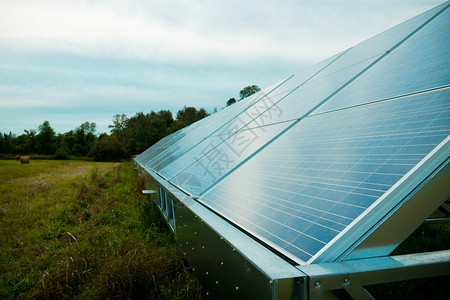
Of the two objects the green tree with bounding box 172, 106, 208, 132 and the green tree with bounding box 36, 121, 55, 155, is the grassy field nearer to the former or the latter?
the green tree with bounding box 172, 106, 208, 132

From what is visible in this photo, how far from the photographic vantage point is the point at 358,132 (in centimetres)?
194

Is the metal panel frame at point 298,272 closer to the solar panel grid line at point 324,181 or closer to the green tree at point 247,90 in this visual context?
the solar panel grid line at point 324,181

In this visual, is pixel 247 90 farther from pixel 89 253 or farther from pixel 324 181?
pixel 324 181

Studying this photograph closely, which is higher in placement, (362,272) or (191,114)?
(191,114)

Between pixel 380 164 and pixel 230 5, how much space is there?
4.50 metres

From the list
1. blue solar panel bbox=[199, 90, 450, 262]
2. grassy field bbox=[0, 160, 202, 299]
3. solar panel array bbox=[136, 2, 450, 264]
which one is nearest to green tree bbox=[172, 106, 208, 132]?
grassy field bbox=[0, 160, 202, 299]

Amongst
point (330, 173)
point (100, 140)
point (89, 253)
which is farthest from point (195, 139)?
point (100, 140)

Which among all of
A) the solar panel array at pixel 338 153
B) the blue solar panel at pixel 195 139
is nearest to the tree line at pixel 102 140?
the blue solar panel at pixel 195 139

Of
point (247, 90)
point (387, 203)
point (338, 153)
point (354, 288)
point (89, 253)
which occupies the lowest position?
point (89, 253)

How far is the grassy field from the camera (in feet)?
8.91

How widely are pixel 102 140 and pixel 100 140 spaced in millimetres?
4675

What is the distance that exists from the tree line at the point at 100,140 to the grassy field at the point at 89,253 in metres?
37.4

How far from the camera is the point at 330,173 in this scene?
1.65 metres

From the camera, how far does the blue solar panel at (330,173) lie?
127 cm
